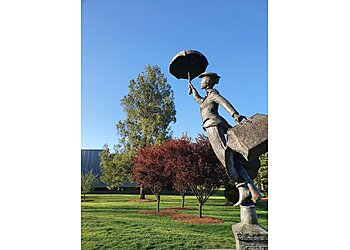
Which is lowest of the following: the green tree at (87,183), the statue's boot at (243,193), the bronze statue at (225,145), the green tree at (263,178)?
the green tree at (87,183)

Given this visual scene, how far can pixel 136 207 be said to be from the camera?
9.64 m

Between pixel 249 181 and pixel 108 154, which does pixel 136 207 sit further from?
pixel 249 181

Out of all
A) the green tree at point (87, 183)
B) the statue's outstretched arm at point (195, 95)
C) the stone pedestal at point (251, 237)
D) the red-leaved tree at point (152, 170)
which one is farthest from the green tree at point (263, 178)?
the stone pedestal at point (251, 237)

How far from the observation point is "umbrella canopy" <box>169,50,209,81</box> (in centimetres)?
292

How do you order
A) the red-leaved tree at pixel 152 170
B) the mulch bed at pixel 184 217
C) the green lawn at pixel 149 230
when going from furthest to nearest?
1. the red-leaved tree at pixel 152 170
2. the mulch bed at pixel 184 217
3. the green lawn at pixel 149 230

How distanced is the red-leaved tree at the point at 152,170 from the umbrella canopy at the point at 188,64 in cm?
543

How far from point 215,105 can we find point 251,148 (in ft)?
1.78

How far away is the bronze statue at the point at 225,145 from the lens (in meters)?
2.53

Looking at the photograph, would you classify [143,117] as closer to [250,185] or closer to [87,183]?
[87,183]

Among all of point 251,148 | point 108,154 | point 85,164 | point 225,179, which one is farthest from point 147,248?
point 85,164

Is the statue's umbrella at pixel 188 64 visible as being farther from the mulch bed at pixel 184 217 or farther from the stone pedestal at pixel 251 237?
the mulch bed at pixel 184 217

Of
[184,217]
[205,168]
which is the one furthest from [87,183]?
[205,168]

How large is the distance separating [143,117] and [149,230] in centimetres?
586

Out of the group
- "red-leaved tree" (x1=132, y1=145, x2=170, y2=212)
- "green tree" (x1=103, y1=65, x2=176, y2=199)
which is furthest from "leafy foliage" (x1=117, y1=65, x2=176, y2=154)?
"red-leaved tree" (x1=132, y1=145, x2=170, y2=212)
